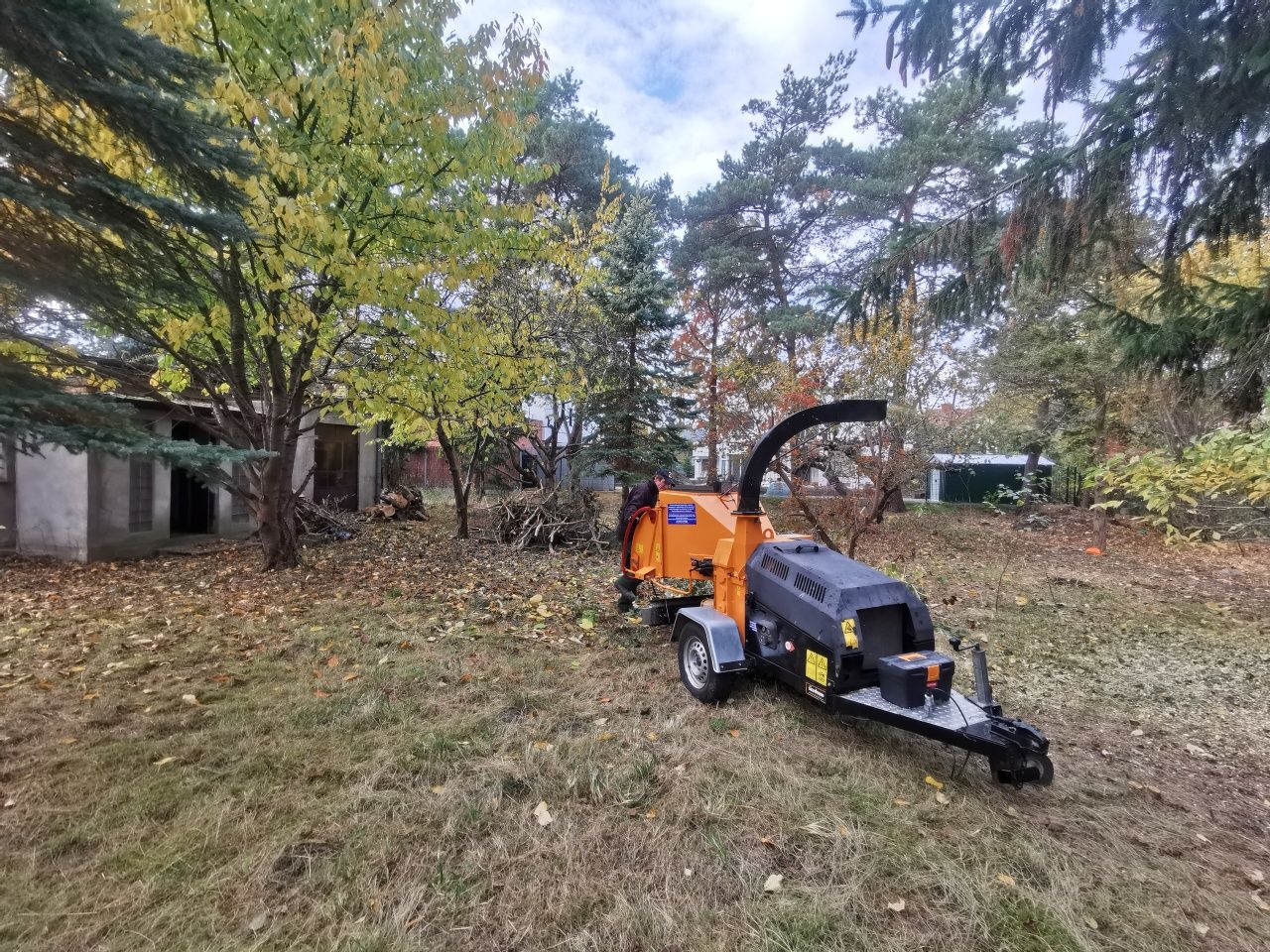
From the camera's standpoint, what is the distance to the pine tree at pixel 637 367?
1243cm

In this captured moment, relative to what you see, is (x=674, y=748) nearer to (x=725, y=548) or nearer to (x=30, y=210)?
(x=725, y=548)

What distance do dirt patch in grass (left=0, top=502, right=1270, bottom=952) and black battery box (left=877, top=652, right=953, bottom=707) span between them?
48cm

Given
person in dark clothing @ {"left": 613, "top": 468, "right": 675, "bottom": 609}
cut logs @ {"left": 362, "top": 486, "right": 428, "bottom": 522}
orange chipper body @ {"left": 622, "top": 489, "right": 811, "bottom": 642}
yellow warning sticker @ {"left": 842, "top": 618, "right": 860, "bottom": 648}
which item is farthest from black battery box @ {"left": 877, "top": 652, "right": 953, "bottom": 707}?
cut logs @ {"left": 362, "top": 486, "right": 428, "bottom": 522}

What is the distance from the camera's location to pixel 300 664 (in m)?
4.27

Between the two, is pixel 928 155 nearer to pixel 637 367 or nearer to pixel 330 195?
pixel 637 367

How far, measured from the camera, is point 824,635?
296cm

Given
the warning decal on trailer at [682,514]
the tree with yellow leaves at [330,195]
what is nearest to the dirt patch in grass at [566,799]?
the warning decal on trailer at [682,514]

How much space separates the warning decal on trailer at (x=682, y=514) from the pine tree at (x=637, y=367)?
25.1ft

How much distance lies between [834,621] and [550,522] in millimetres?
7498

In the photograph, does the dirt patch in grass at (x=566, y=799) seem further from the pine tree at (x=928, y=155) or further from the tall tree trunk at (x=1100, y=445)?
the pine tree at (x=928, y=155)

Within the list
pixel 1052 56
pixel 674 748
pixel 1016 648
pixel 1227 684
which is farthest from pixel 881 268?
pixel 674 748

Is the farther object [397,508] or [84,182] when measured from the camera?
[397,508]

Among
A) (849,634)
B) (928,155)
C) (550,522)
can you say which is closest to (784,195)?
(928,155)

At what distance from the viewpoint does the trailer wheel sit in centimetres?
365
